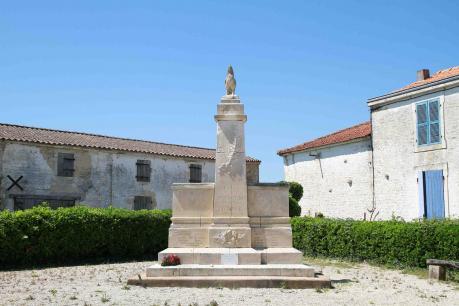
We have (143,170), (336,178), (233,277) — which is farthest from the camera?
(143,170)

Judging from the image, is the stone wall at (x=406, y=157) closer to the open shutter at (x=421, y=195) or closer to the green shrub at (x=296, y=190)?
the open shutter at (x=421, y=195)

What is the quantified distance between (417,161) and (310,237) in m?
5.46

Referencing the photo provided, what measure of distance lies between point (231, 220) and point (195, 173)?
65.3ft

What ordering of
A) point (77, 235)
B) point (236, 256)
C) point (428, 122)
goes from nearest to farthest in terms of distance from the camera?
point (236, 256) → point (77, 235) → point (428, 122)

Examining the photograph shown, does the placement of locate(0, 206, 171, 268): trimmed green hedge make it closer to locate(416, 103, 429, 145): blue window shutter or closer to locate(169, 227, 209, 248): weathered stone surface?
locate(169, 227, 209, 248): weathered stone surface

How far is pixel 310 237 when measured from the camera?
16984 mm

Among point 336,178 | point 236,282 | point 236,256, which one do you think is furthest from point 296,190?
point 236,282

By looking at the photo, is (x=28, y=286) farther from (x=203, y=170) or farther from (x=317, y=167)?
(x=203, y=170)

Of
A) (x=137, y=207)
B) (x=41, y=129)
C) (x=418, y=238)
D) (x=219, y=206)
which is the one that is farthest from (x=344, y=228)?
(x=41, y=129)

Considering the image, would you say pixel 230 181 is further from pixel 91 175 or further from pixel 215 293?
pixel 91 175

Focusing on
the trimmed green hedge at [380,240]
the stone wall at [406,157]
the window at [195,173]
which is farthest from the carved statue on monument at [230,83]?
the window at [195,173]

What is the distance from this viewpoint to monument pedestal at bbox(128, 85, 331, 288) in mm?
10305

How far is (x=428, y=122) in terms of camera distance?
18203 millimetres

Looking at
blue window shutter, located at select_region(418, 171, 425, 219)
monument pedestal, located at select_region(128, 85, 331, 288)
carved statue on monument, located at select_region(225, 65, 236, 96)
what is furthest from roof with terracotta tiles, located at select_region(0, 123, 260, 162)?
monument pedestal, located at select_region(128, 85, 331, 288)
